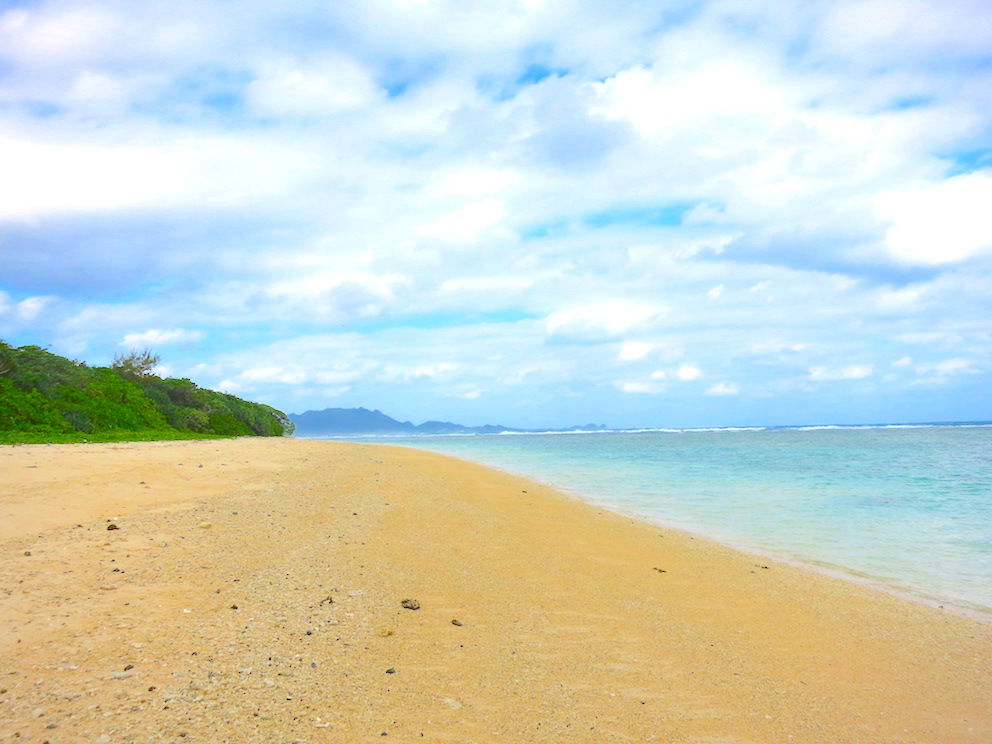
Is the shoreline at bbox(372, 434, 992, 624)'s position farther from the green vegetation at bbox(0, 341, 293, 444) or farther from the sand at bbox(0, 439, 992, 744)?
the green vegetation at bbox(0, 341, 293, 444)

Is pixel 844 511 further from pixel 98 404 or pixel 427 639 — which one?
pixel 98 404

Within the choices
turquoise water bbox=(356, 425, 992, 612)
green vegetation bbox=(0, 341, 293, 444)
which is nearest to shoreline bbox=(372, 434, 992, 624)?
turquoise water bbox=(356, 425, 992, 612)

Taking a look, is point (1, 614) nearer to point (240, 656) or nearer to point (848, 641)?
point (240, 656)

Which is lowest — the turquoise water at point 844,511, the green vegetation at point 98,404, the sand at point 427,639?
the turquoise water at point 844,511

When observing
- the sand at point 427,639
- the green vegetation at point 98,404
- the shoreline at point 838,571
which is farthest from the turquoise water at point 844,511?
the green vegetation at point 98,404

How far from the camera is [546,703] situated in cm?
404

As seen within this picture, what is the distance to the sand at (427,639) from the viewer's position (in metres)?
3.70

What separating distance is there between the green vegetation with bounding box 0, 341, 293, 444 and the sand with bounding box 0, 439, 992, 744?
40.4 ft

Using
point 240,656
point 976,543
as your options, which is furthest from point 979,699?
point 976,543

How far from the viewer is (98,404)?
23234mm

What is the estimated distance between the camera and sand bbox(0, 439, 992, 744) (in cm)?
370

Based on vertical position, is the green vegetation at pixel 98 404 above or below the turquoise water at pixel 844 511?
above

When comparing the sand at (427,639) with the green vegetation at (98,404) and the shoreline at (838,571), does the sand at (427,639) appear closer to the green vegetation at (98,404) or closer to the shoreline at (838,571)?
the shoreline at (838,571)

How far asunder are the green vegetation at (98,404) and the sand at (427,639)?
12.3 metres
